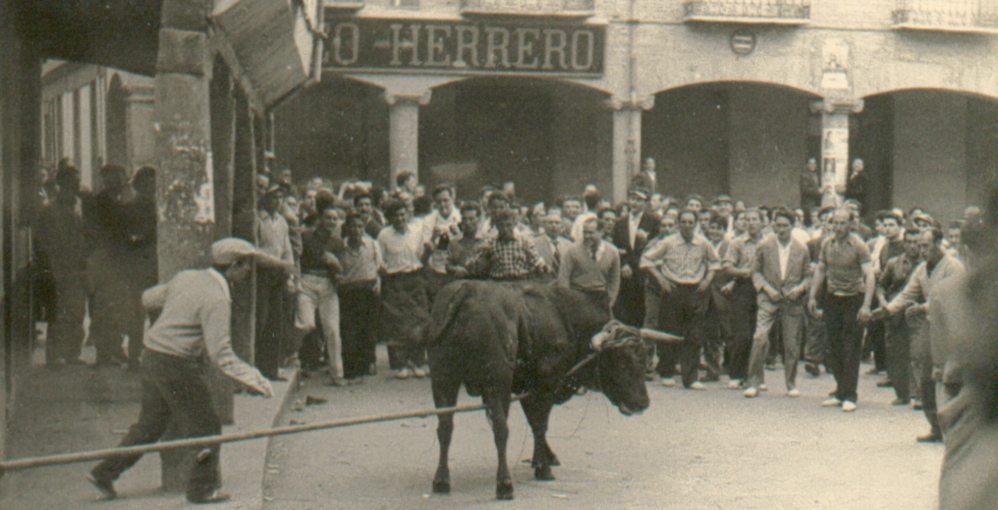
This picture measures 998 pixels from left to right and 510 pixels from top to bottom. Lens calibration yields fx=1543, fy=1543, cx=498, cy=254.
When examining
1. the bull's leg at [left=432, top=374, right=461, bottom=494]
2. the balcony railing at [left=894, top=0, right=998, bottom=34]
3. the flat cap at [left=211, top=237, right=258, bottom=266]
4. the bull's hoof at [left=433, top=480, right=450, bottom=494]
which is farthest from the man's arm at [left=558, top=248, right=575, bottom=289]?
the balcony railing at [left=894, top=0, right=998, bottom=34]

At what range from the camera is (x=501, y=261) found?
9664mm

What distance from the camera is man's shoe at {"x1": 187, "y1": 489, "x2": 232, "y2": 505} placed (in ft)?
26.7

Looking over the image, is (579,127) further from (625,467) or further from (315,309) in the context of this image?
(625,467)

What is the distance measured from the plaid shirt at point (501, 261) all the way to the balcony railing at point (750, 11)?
610 inches

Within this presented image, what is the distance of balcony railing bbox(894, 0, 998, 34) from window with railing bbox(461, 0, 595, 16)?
214 inches

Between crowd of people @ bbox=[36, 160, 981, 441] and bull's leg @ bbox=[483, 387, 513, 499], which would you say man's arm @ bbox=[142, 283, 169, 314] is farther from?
crowd of people @ bbox=[36, 160, 981, 441]

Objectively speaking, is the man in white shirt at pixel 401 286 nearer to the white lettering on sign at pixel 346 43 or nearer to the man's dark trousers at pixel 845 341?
the man's dark trousers at pixel 845 341

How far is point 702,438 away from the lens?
451 inches

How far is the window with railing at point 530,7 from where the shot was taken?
78.0 feet

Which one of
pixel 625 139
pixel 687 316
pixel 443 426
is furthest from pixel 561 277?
pixel 625 139

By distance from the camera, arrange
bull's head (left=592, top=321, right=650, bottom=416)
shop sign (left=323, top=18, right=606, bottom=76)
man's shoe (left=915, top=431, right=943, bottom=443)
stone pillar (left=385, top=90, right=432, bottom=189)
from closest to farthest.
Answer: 1. bull's head (left=592, top=321, right=650, bottom=416)
2. man's shoe (left=915, top=431, right=943, bottom=443)
3. shop sign (left=323, top=18, right=606, bottom=76)
4. stone pillar (left=385, top=90, right=432, bottom=189)

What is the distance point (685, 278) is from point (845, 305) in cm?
198

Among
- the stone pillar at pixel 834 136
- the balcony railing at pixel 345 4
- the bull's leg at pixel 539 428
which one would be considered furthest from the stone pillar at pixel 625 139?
the bull's leg at pixel 539 428

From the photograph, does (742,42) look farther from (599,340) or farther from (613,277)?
(599,340)
